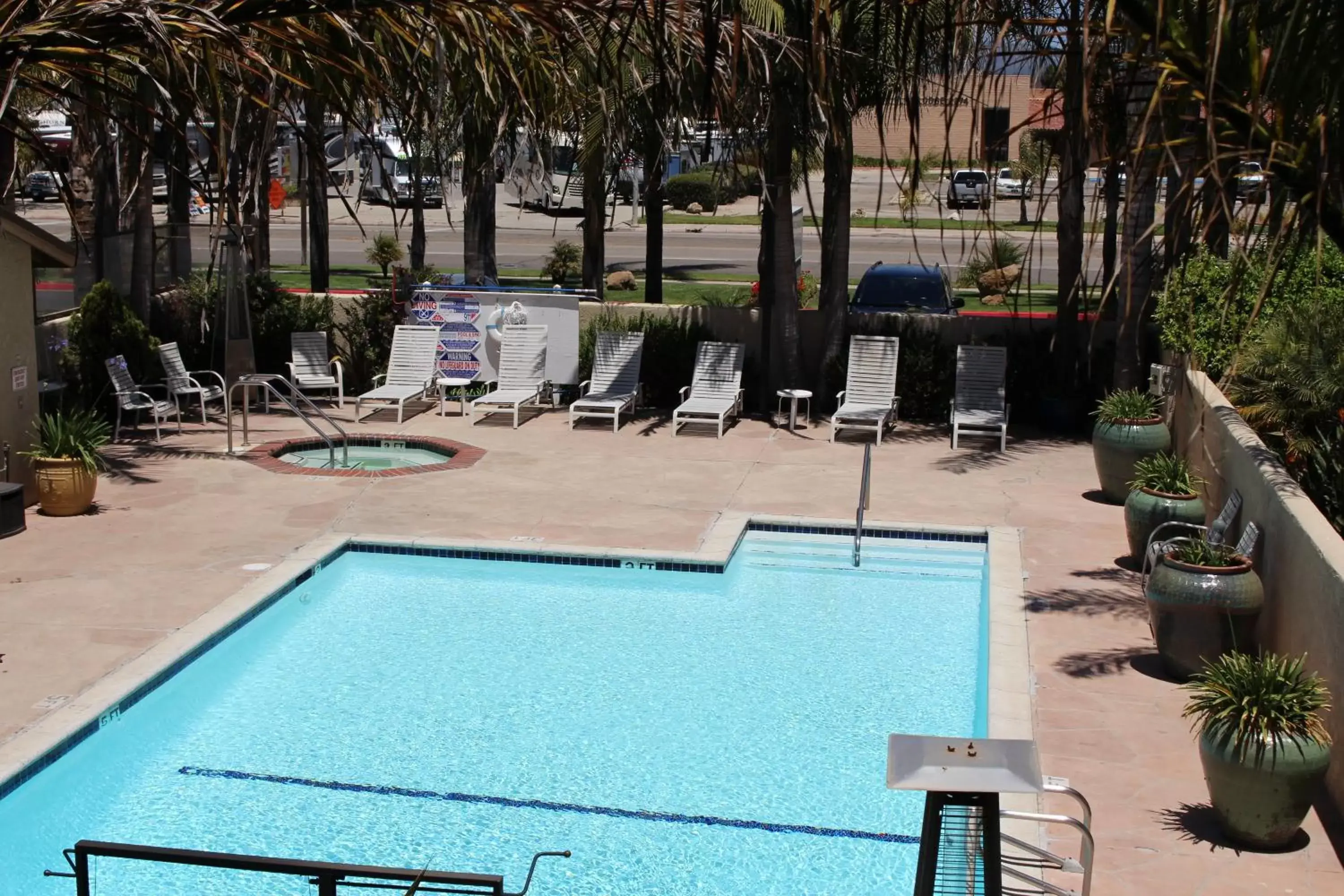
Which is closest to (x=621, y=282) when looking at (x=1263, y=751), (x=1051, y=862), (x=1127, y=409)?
(x=1127, y=409)

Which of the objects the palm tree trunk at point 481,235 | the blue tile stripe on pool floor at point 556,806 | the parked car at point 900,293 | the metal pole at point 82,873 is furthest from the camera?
the palm tree trunk at point 481,235

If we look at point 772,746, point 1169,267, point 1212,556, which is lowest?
point 772,746

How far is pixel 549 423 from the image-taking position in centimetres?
1744

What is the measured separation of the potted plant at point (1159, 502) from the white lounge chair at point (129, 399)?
1042 centimetres

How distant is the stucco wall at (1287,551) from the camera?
22.9 ft

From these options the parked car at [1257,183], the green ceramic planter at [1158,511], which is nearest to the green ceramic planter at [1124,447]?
the green ceramic planter at [1158,511]

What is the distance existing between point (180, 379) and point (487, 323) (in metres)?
3.99

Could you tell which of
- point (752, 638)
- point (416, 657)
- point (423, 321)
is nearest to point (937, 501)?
point (752, 638)

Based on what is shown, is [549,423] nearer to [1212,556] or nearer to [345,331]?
Answer: [345,331]

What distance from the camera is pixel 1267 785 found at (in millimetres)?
6434

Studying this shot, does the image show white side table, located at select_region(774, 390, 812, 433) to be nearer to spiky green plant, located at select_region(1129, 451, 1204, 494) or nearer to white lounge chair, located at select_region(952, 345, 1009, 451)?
white lounge chair, located at select_region(952, 345, 1009, 451)

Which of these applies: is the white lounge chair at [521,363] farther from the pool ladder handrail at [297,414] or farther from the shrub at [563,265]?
the shrub at [563,265]

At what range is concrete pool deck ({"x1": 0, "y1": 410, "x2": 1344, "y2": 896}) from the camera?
7191 millimetres

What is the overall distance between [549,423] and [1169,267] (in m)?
13.6
